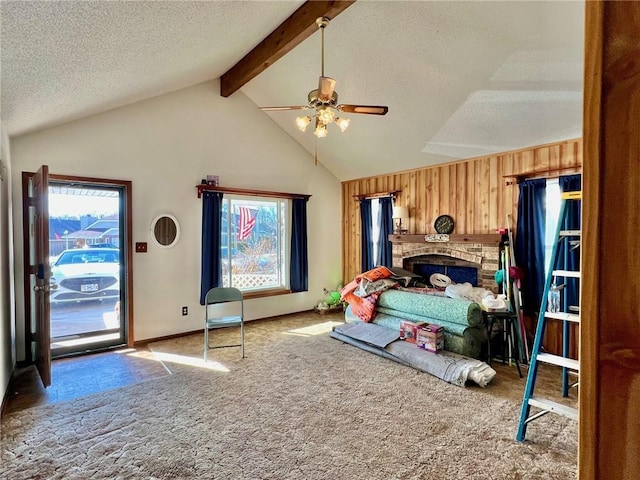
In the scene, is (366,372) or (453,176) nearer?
(366,372)

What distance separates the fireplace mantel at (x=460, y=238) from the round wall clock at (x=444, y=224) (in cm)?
20

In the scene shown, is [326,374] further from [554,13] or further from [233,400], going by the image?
[554,13]

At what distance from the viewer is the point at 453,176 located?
15.6ft

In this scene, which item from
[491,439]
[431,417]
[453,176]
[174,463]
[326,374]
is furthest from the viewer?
[453,176]

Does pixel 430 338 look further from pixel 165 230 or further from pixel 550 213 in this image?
pixel 165 230

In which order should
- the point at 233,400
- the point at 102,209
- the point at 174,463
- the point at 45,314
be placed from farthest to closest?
the point at 102,209 < the point at 45,314 < the point at 233,400 < the point at 174,463

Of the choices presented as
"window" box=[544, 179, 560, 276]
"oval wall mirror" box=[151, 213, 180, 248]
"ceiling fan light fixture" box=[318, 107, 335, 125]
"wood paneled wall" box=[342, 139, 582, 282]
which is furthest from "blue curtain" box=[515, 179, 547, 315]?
"oval wall mirror" box=[151, 213, 180, 248]

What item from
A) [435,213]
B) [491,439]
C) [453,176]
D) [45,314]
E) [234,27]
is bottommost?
[491,439]

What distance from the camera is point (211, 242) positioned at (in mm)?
4859

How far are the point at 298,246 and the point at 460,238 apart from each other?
102 inches

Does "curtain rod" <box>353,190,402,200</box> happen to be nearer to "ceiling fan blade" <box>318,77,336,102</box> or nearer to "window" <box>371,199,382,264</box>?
"window" <box>371,199,382,264</box>

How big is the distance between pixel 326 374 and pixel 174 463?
164 centimetres

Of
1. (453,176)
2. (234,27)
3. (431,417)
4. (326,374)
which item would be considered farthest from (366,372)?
(234,27)

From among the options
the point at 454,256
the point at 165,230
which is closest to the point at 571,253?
the point at 454,256
